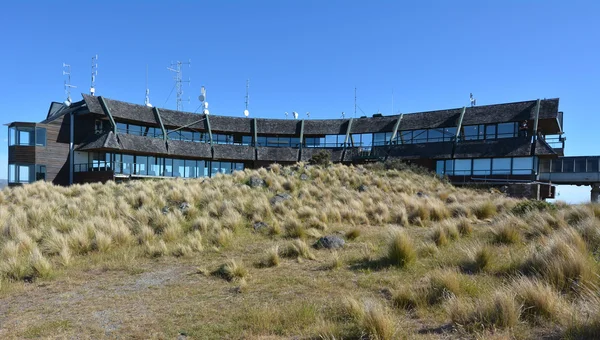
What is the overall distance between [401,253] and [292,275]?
2174 mm

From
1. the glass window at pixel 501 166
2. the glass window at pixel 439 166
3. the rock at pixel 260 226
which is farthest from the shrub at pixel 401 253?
the glass window at pixel 439 166

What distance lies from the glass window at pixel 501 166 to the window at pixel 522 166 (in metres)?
0.57

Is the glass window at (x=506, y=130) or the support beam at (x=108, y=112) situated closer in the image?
the support beam at (x=108, y=112)

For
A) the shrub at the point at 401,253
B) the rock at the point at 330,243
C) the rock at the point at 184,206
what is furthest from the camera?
the rock at the point at 184,206

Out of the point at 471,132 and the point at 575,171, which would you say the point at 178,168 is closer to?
the point at 471,132

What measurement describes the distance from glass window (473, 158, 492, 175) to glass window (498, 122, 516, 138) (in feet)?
11.3

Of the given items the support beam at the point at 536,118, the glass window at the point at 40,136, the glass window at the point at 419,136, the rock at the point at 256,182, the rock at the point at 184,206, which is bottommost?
the rock at the point at 184,206

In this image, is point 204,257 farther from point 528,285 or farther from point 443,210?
point 443,210

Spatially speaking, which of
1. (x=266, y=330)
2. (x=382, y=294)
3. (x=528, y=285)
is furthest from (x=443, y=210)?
(x=266, y=330)

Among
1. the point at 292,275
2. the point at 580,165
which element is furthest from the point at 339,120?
the point at 292,275

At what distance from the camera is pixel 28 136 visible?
32.9m

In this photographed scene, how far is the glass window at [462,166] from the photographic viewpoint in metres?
36.2

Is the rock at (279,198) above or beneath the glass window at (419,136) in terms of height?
beneath

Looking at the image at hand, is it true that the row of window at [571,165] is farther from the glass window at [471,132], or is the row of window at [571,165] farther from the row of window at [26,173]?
the row of window at [26,173]
